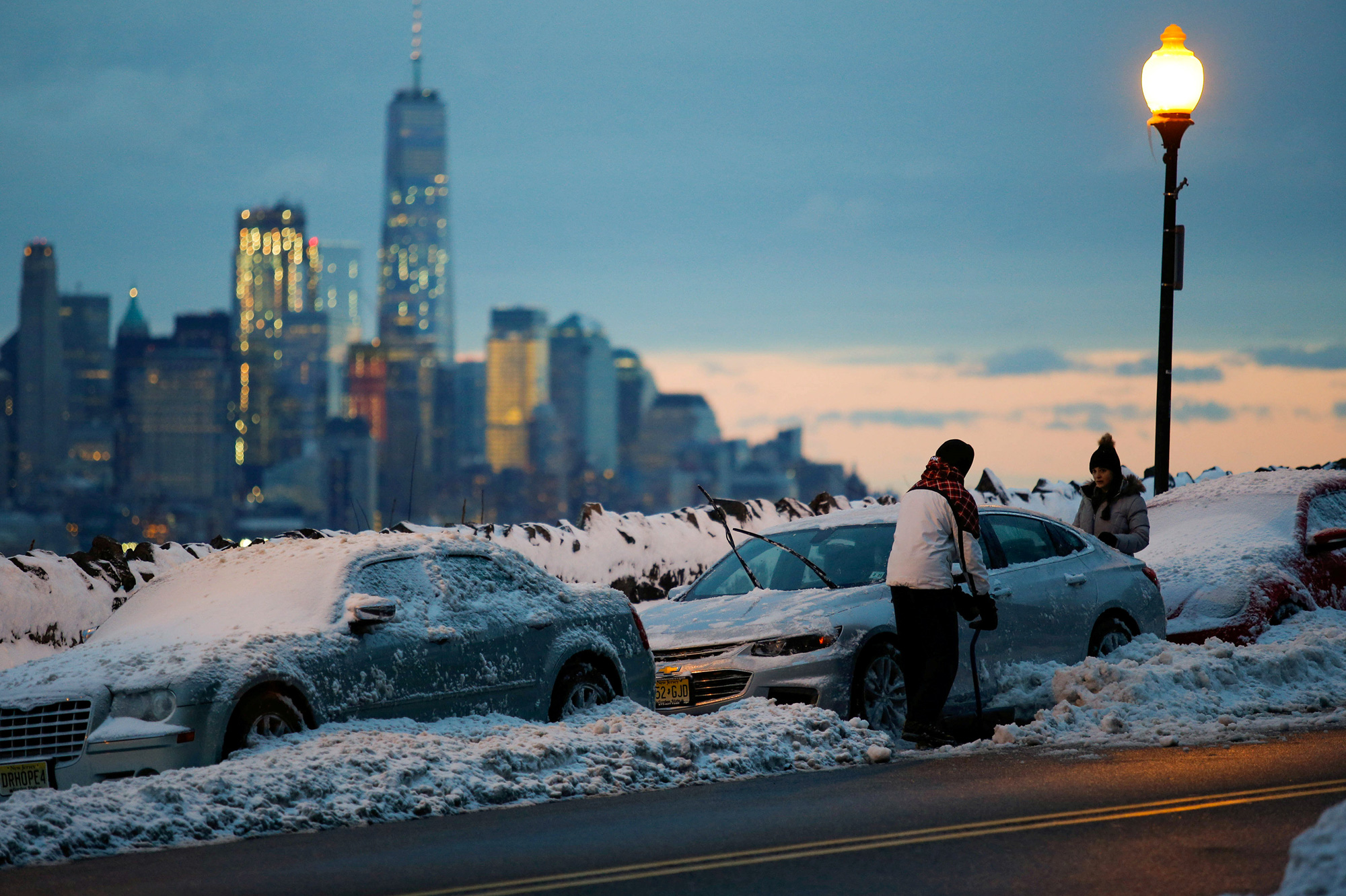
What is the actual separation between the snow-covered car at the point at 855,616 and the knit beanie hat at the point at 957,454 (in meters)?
0.43

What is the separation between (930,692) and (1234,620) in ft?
12.5

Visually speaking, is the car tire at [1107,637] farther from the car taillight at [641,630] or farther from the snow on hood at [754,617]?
the car taillight at [641,630]

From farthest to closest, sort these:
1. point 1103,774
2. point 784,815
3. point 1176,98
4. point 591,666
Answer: point 1176,98 < point 591,666 < point 1103,774 < point 784,815

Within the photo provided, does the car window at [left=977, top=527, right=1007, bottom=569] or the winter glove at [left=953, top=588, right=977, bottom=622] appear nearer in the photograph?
the winter glove at [left=953, top=588, right=977, bottom=622]

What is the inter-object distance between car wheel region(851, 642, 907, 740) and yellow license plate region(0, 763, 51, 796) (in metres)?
4.35

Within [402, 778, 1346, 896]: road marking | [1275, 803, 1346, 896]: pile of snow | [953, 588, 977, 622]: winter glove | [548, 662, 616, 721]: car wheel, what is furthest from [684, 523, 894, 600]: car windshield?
[1275, 803, 1346, 896]: pile of snow

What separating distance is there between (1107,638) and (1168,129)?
5532mm

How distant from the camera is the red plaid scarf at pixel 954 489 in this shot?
10180mm

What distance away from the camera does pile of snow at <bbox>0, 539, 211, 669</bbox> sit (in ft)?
39.5

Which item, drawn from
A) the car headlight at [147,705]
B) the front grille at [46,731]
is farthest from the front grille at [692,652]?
the front grille at [46,731]

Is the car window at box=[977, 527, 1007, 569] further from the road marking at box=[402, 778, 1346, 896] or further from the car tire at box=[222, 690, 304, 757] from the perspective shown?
the car tire at box=[222, 690, 304, 757]

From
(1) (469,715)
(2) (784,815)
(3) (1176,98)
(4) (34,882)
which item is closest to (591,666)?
(1) (469,715)

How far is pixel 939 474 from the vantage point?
10320mm

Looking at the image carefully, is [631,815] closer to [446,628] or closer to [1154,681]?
[446,628]
